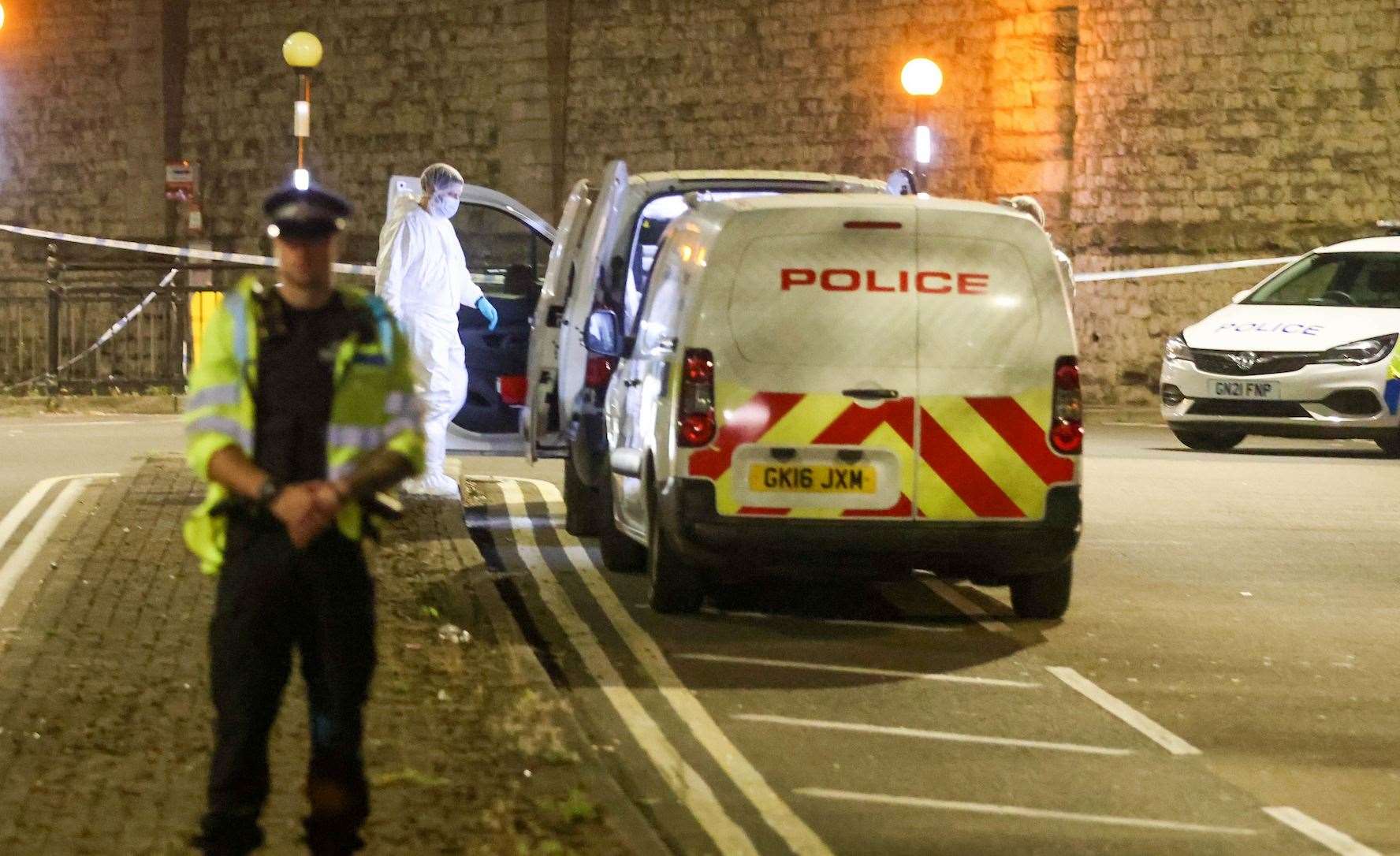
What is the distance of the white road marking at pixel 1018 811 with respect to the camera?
6.79 metres

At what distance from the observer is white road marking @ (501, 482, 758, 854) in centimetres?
661

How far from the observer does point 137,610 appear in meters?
9.61

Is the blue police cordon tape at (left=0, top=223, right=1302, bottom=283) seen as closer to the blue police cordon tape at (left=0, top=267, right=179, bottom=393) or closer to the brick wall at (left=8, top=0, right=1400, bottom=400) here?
the brick wall at (left=8, top=0, right=1400, bottom=400)

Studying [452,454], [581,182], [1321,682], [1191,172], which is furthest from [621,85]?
[1321,682]

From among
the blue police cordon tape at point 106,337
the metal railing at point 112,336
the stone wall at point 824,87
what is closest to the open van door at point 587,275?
the metal railing at point 112,336

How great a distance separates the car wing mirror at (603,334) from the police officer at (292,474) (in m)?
5.94

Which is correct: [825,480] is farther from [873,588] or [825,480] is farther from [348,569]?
[348,569]

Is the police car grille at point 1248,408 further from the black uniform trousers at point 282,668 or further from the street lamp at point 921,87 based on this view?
the black uniform trousers at point 282,668

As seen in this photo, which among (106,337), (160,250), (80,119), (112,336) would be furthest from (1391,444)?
(80,119)

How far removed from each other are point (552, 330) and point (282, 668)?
25.7ft

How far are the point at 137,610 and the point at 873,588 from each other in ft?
11.5

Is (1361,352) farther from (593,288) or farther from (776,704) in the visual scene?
(776,704)

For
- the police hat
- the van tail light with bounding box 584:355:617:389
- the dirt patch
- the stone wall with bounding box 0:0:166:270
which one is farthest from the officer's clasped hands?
the stone wall with bounding box 0:0:166:270

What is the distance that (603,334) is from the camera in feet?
37.2
